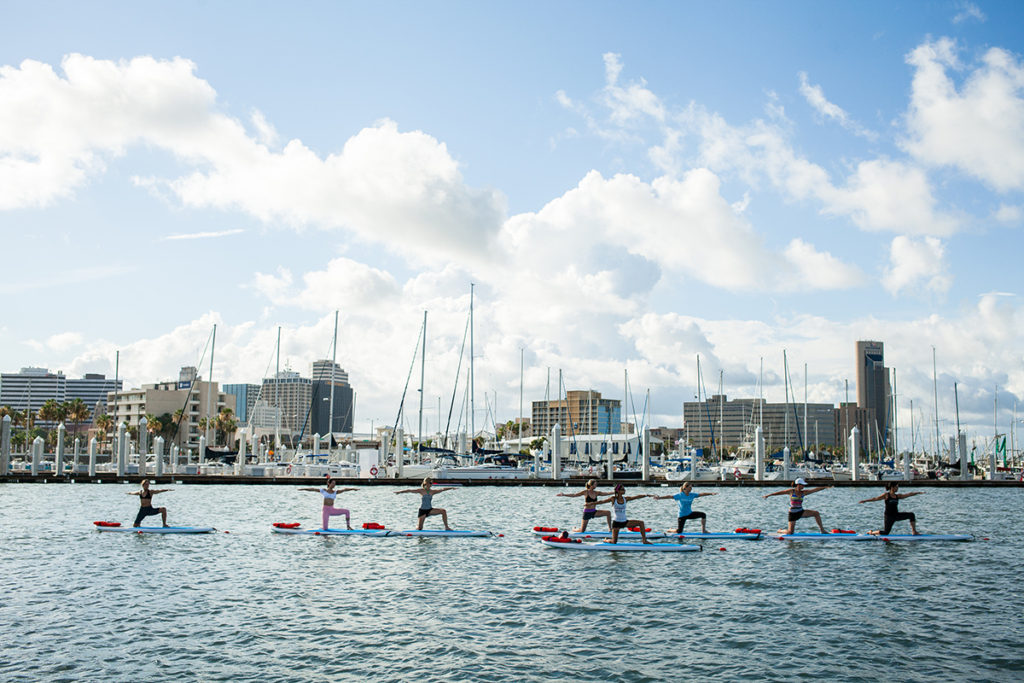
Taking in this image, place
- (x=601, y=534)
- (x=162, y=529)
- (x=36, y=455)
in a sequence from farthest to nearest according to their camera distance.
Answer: (x=36, y=455), (x=162, y=529), (x=601, y=534)

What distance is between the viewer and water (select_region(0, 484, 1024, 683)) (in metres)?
13.9

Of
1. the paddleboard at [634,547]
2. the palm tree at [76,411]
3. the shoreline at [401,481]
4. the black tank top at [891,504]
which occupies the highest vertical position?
the palm tree at [76,411]

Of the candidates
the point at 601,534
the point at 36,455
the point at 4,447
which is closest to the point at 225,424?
the point at 36,455

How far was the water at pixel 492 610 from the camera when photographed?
45.8 ft

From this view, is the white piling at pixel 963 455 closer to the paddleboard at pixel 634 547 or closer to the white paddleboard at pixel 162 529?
the paddleboard at pixel 634 547

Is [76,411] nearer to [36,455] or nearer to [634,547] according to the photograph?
[36,455]

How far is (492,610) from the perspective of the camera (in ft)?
60.0

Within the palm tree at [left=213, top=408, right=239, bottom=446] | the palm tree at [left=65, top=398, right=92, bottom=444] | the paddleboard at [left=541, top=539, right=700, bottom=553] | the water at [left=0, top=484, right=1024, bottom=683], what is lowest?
the water at [left=0, top=484, right=1024, bottom=683]

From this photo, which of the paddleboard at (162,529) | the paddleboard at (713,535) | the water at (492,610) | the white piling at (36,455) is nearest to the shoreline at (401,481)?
the white piling at (36,455)

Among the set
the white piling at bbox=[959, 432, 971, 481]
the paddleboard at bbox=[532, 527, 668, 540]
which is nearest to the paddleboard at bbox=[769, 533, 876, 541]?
the paddleboard at bbox=[532, 527, 668, 540]

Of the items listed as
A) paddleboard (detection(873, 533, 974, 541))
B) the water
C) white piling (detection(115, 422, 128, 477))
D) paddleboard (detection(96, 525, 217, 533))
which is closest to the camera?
the water

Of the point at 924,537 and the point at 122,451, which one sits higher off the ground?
the point at 122,451

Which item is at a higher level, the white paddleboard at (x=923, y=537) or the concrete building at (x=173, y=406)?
the concrete building at (x=173, y=406)

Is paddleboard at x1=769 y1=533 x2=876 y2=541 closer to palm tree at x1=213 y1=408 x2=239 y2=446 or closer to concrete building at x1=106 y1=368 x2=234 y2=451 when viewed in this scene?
palm tree at x1=213 y1=408 x2=239 y2=446
